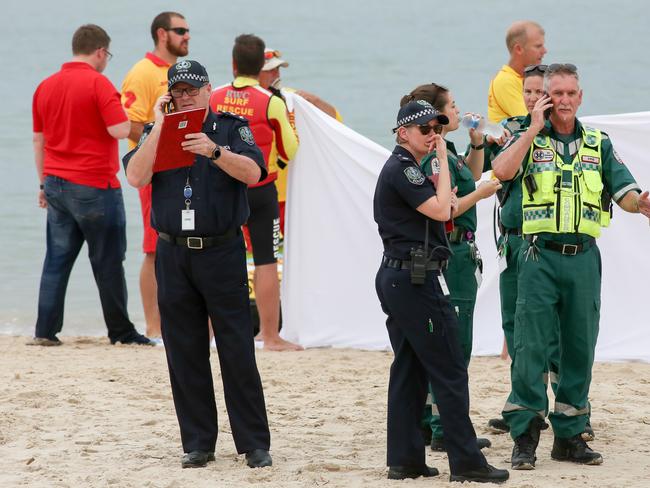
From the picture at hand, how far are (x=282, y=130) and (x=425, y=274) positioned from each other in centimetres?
367

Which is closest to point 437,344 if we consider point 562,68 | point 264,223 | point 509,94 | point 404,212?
point 404,212

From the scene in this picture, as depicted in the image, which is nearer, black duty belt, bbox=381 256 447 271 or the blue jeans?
black duty belt, bbox=381 256 447 271

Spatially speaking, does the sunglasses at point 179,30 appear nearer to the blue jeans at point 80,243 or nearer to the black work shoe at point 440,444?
the blue jeans at point 80,243

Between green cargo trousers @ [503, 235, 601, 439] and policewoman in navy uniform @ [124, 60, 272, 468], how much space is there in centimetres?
123

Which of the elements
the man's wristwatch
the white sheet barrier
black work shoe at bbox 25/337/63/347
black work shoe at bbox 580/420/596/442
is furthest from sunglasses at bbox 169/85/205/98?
black work shoe at bbox 25/337/63/347

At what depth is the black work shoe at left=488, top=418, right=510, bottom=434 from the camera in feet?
22.3

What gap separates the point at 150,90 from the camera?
9531 mm

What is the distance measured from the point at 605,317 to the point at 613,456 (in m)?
2.65

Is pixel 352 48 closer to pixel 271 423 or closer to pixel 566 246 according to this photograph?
pixel 271 423

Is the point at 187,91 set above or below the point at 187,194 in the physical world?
above

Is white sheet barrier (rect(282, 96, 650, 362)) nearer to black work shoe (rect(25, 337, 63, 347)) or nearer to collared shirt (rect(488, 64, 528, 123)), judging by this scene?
collared shirt (rect(488, 64, 528, 123))

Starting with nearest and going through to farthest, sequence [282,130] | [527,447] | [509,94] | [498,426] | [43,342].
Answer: [527,447] → [498,426] → [509,94] → [282,130] → [43,342]

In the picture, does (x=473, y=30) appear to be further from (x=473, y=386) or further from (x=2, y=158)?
(x=473, y=386)

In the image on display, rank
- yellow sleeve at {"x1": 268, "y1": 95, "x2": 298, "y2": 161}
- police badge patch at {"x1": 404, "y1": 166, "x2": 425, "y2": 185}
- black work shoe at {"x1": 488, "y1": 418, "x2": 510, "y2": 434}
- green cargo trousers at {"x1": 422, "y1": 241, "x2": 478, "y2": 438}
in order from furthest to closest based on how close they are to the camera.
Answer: yellow sleeve at {"x1": 268, "y1": 95, "x2": 298, "y2": 161}
black work shoe at {"x1": 488, "y1": 418, "x2": 510, "y2": 434}
green cargo trousers at {"x1": 422, "y1": 241, "x2": 478, "y2": 438}
police badge patch at {"x1": 404, "y1": 166, "x2": 425, "y2": 185}
